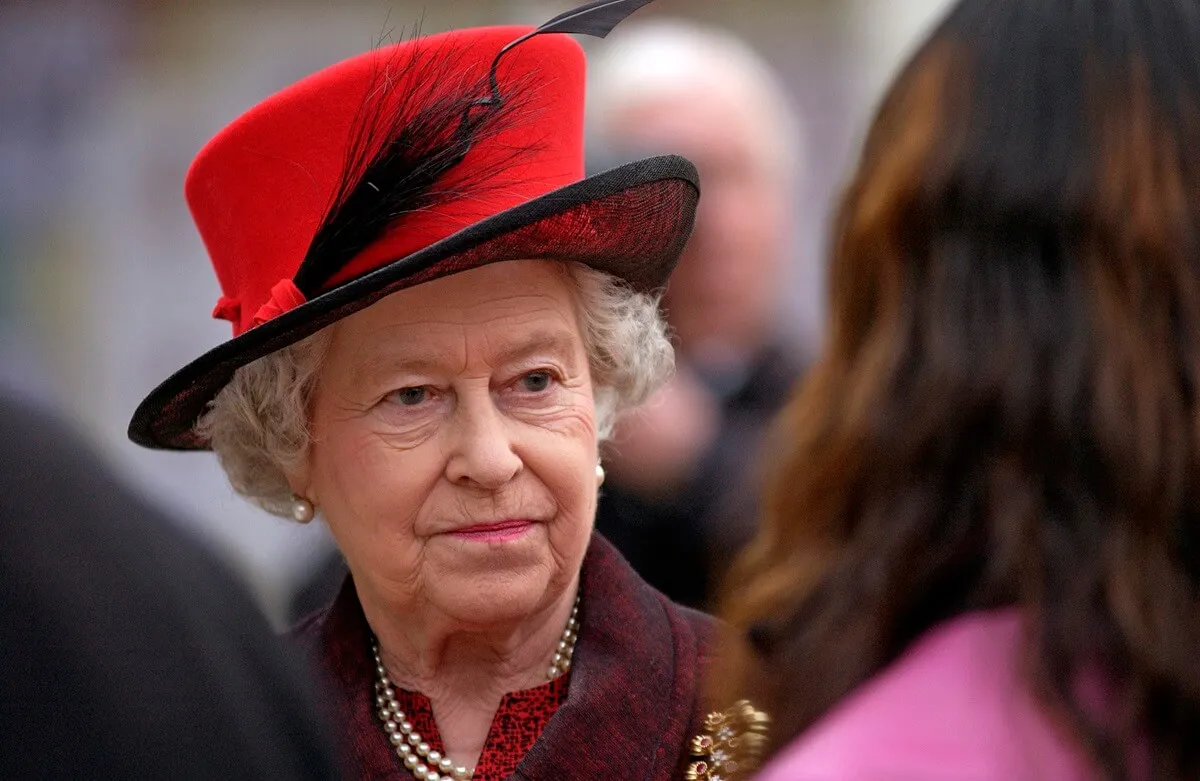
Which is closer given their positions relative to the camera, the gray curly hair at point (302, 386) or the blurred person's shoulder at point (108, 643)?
the blurred person's shoulder at point (108, 643)

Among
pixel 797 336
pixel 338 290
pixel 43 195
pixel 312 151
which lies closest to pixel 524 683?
pixel 338 290

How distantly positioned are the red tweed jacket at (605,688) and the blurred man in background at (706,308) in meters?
0.86

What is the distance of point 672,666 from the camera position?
2947 millimetres

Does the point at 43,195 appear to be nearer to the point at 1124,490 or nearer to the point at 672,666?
the point at 672,666

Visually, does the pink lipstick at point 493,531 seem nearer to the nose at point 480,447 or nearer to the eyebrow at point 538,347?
the nose at point 480,447

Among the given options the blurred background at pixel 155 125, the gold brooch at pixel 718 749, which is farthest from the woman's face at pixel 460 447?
the blurred background at pixel 155 125

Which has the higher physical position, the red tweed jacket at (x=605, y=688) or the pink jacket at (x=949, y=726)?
the pink jacket at (x=949, y=726)

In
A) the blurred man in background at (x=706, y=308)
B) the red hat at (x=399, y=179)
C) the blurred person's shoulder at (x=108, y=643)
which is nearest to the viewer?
the blurred person's shoulder at (x=108, y=643)

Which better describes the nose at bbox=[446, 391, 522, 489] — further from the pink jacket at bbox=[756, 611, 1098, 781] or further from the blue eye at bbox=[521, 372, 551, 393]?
the pink jacket at bbox=[756, 611, 1098, 781]

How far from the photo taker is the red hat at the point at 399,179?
2.70 m

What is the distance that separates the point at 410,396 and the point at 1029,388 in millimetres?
1395

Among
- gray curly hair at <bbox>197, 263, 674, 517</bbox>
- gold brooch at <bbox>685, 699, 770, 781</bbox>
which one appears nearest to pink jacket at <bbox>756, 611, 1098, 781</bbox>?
gold brooch at <bbox>685, 699, 770, 781</bbox>

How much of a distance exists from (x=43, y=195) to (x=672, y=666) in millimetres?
6323

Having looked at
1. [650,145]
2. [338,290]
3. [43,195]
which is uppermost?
[338,290]
